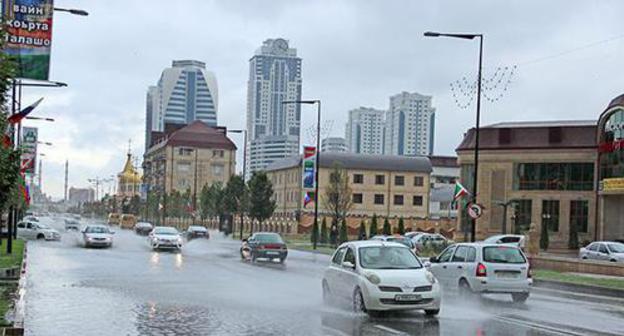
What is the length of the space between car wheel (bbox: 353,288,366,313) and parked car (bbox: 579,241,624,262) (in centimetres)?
2775

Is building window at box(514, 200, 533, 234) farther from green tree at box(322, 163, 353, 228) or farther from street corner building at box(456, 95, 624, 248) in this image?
green tree at box(322, 163, 353, 228)

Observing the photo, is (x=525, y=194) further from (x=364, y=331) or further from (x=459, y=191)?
(x=364, y=331)

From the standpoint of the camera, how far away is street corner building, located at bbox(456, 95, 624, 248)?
6172 cm

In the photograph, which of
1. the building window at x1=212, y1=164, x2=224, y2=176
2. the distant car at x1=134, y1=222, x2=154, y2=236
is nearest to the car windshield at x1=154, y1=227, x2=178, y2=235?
the distant car at x1=134, y1=222, x2=154, y2=236

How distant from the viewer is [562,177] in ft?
222

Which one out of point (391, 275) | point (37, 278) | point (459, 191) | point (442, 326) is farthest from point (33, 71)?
point (459, 191)

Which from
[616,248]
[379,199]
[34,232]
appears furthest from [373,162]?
[616,248]

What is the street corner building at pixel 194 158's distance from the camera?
5876 inches

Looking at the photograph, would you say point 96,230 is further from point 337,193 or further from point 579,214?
point 579,214

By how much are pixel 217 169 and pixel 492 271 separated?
13369cm

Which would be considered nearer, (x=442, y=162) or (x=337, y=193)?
(x=337, y=193)

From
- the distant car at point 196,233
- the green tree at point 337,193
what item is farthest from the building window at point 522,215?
the distant car at point 196,233

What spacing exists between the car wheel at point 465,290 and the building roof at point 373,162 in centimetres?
7948

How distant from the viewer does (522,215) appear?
6925 cm
